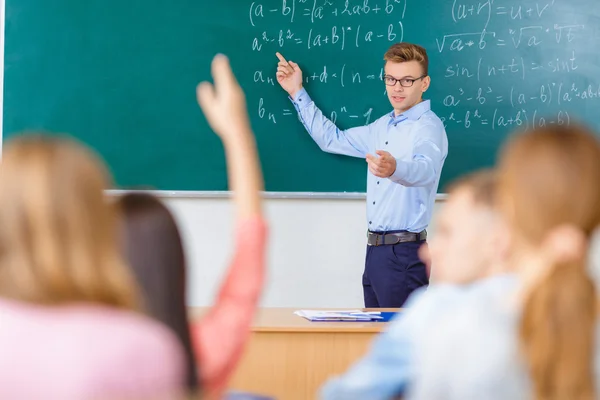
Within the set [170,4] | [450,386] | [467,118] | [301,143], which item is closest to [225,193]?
[301,143]

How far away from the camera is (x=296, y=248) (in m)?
4.50

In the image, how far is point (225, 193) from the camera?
4.41 meters

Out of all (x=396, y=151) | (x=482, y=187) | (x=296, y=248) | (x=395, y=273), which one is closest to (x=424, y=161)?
(x=396, y=151)

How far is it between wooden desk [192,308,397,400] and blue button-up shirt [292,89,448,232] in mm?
1339

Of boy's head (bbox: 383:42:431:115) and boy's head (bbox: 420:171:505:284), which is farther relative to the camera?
boy's head (bbox: 383:42:431:115)

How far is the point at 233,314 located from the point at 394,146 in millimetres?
2674

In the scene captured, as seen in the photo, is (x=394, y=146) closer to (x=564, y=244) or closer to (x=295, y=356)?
(x=295, y=356)

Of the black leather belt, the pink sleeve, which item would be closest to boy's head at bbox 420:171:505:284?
the pink sleeve

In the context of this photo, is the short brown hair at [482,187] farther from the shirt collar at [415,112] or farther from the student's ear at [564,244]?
the shirt collar at [415,112]

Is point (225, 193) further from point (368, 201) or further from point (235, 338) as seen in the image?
point (235, 338)

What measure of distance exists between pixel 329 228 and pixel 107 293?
3.30 metres

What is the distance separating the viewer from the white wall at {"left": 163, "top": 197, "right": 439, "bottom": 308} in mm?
4457

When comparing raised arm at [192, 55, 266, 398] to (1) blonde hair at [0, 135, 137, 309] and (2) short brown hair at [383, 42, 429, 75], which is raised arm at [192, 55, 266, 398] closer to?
(1) blonde hair at [0, 135, 137, 309]

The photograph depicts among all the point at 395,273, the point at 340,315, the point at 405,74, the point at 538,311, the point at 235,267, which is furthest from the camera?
the point at 405,74
